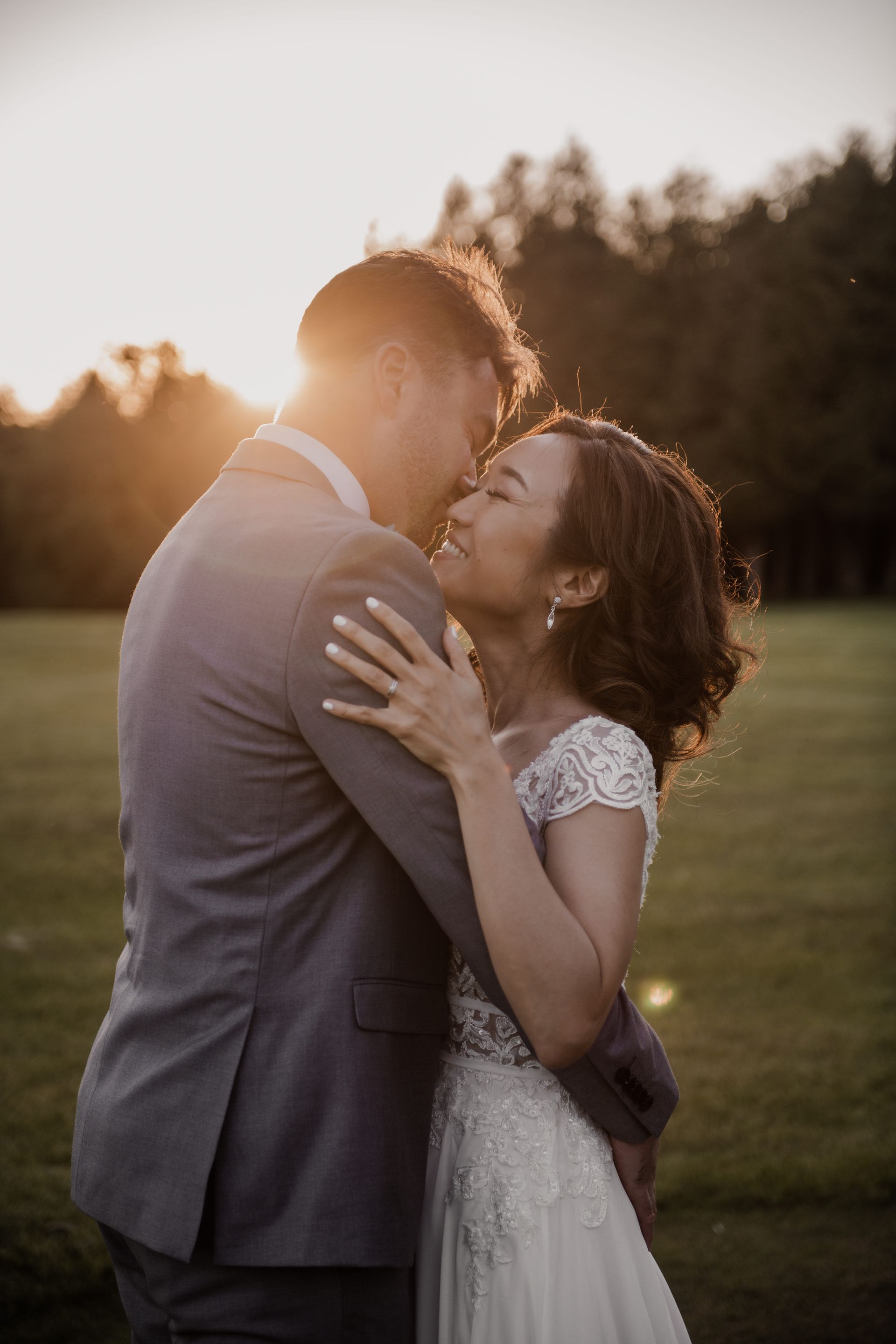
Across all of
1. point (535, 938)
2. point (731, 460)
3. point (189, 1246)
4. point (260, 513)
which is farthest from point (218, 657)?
point (731, 460)

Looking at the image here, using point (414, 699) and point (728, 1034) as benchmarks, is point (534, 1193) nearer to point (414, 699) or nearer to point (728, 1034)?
point (414, 699)

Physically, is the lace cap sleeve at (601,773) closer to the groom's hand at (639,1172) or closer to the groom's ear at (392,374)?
the groom's hand at (639,1172)

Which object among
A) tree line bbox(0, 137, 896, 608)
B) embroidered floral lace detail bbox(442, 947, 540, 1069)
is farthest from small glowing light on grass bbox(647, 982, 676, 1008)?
tree line bbox(0, 137, 896, 608)

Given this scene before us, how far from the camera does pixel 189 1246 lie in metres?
1.91

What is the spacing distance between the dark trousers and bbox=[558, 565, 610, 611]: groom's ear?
1.65m

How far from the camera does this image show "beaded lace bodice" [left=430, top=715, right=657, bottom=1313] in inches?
97.3

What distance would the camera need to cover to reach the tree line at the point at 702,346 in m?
47.2

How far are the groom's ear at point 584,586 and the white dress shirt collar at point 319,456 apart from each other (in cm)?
75

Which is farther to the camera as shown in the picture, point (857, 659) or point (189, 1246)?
point (857, 659)

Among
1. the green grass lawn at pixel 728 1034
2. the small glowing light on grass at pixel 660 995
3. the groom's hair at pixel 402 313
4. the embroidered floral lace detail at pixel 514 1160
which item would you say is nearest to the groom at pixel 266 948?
the embroidered floral lace detail at pixel 514 1160

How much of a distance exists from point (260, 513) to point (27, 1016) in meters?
6.02

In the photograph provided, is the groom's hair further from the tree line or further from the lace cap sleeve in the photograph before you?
the tree line

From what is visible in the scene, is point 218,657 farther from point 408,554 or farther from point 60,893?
point 60,893

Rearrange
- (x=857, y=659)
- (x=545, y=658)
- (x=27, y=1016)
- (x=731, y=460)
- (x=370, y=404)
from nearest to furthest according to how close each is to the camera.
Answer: (x=370, y=404) < (x=545, y=658) < (x=27, y=1016) < (x=857, y=659) < (x=731, y=460)
